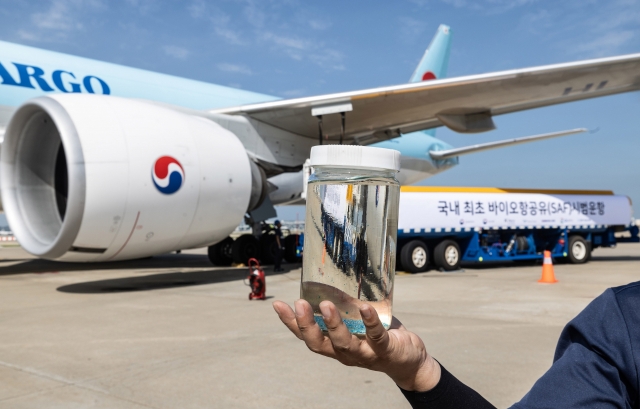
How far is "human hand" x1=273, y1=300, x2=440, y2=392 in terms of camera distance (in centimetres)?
100

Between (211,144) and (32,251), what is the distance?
8.13 ft

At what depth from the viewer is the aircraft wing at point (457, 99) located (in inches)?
344

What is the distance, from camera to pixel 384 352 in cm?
108

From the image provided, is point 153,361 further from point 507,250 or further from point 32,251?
point 507,250

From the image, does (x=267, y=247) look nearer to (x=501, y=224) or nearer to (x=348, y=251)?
(x=501, y=224)

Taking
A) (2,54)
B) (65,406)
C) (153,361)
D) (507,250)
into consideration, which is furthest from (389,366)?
(507,250)

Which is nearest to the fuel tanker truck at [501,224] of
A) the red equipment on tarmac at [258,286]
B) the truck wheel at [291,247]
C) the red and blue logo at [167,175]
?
the truck wheel at [291,247]

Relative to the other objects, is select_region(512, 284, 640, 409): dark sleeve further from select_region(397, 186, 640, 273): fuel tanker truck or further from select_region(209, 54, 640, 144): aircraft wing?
select_region(397, 186, 640, 273): fuel tanker truck

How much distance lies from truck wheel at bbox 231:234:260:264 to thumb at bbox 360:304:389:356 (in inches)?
449

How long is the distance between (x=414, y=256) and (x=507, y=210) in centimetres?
284

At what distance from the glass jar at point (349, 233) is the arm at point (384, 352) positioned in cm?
4

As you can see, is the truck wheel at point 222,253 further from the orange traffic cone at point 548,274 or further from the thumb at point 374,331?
the thumb at point 374,331

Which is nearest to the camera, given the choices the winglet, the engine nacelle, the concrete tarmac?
the concrete tarmac

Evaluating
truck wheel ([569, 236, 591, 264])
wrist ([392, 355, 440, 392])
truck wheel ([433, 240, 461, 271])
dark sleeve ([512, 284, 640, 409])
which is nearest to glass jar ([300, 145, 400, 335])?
wrist ([392, 355, 440, 392])
